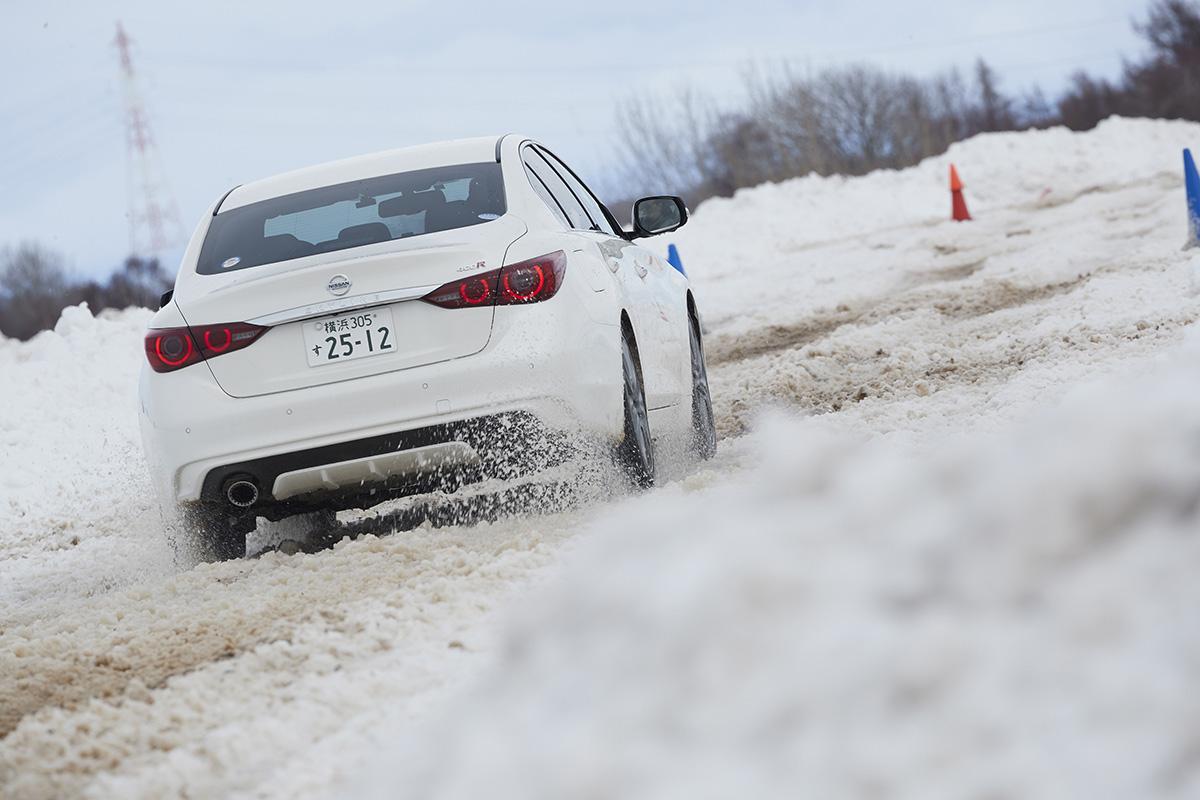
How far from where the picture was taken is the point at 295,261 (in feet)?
19.1

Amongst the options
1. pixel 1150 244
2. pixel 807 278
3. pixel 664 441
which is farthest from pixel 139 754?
pixel 807 278

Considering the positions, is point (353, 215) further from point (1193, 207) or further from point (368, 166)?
point (1193, 207)

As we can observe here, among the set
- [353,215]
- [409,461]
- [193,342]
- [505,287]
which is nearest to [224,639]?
[409,461]

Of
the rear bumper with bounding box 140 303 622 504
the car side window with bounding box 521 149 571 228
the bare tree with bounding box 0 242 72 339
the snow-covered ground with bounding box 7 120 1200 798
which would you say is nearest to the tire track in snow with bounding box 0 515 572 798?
the snow-covered ground with bounding box 7 120 1200 798

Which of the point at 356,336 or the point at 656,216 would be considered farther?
the point at 656,216

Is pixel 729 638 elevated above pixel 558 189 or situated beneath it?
situated beneath

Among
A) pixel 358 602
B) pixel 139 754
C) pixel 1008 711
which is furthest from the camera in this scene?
pixel 358 602

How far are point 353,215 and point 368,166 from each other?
454 millimetres

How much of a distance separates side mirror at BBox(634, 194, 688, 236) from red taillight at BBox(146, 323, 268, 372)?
7.61 ft

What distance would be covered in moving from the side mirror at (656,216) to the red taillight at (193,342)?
2.32 metres

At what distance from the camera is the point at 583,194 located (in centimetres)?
754

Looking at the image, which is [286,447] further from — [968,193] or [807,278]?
[968,193]

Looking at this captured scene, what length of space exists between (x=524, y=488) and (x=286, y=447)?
1.03 metres

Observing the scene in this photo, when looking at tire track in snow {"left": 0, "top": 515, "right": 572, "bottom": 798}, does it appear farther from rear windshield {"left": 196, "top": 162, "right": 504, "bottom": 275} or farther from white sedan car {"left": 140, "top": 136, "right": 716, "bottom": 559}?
rear windshield {"left": 196, "top": 162, "right": 504, "bottom": 275}
